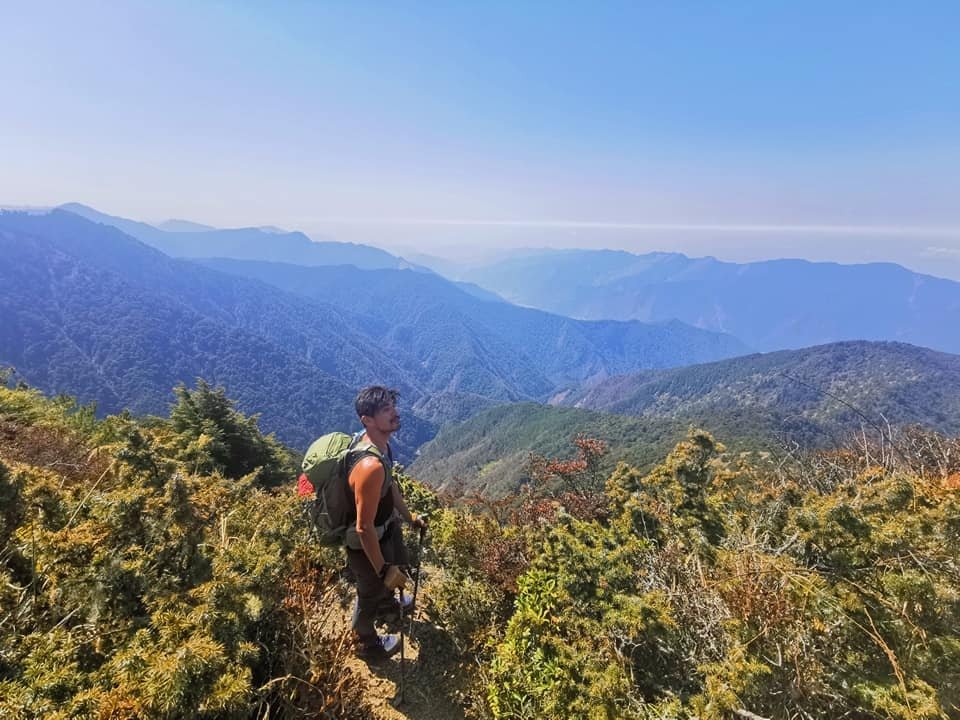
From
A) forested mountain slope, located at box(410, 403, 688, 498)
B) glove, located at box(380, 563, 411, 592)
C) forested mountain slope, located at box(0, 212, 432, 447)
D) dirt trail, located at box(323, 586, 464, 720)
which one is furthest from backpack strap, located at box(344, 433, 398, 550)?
forested mountain slope, located at box(0, 212, 432, 447)

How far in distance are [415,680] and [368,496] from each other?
1691 mm

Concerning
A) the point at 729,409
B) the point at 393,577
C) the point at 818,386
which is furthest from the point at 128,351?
the point at 393,577

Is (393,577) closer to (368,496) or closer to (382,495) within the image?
(382,495)

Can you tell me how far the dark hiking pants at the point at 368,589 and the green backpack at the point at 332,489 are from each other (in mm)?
201

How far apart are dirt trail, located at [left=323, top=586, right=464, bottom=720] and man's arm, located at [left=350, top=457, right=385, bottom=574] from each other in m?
0.49

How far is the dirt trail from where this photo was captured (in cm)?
319

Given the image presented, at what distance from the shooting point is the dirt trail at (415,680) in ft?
10.5

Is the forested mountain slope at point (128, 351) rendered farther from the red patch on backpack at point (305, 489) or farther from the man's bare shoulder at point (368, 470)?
the man's bare shoulder at point (368, 470)

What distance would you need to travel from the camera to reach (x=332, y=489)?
10.5 feet

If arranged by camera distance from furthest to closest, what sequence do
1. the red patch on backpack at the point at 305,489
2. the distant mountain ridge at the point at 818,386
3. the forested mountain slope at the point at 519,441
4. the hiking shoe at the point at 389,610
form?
the distant mountain ridge at the point at 818,386 < the forested mountain slope at the point at 519,441 < the red patch on backpack at the point at 305,489 < the hiking shoe at the point at 389,610

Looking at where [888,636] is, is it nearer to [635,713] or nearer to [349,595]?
[635,713]

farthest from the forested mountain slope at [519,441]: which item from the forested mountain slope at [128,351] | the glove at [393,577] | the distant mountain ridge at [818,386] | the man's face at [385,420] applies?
the man's face at [385,420]

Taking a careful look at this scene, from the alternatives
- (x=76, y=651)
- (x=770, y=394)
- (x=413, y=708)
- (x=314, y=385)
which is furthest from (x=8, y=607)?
(x=314, y=385)

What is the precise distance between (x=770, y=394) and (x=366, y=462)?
144 metres
